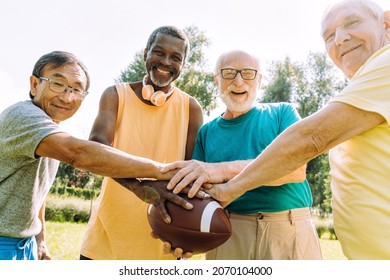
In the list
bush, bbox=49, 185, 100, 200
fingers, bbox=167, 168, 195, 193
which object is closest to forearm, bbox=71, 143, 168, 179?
fingers, bbox=167, 168, 195, 193

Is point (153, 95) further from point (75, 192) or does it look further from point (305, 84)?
point (305, 84)

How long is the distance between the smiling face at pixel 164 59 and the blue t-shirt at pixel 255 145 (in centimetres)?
67

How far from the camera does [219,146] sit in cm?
350

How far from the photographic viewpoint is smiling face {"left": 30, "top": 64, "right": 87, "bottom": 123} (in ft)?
11.0

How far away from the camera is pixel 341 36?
2.82m

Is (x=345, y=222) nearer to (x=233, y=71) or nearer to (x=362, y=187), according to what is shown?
(x=362, y=187)

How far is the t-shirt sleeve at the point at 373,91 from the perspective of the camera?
7.13 feet

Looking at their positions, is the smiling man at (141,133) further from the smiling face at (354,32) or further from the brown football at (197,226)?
the smiling face at (354,32)

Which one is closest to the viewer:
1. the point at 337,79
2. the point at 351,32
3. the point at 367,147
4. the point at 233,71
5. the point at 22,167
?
the point at 367,147

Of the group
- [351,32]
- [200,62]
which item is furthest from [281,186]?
[200,62]

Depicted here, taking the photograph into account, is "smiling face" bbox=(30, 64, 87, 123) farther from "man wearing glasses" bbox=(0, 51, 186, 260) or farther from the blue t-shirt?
the blue t-shirt

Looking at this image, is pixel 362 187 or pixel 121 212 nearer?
pixel 362 187

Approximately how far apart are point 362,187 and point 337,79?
107ft

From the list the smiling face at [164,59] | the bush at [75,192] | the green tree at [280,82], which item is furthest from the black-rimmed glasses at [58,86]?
the green tree at [280,82]
